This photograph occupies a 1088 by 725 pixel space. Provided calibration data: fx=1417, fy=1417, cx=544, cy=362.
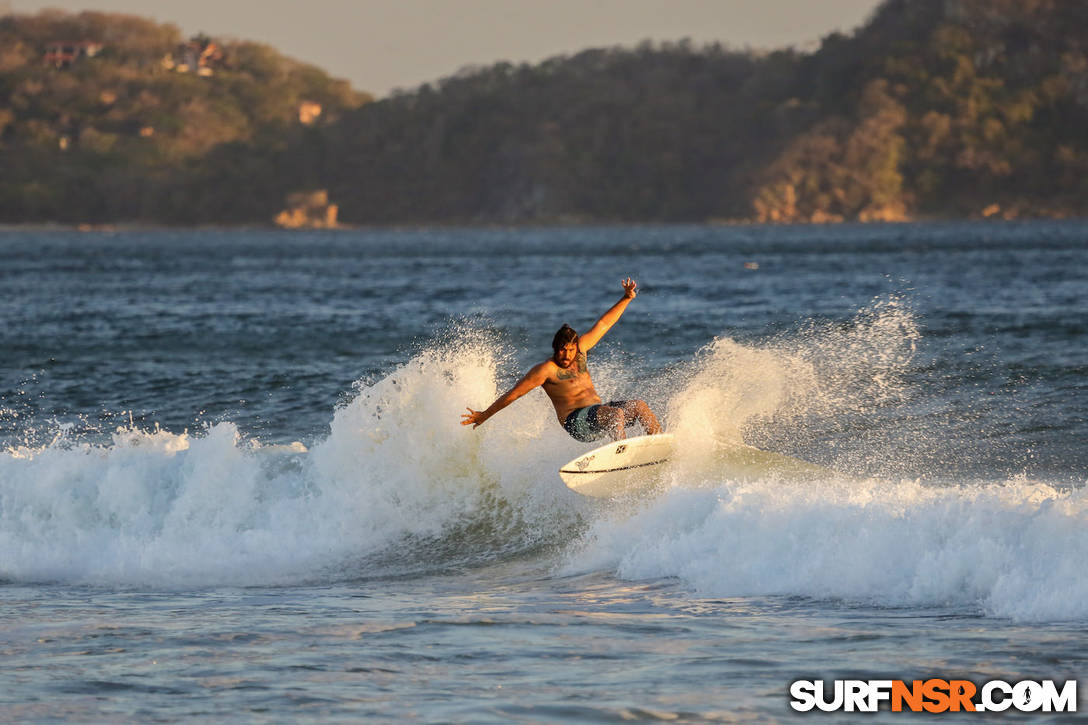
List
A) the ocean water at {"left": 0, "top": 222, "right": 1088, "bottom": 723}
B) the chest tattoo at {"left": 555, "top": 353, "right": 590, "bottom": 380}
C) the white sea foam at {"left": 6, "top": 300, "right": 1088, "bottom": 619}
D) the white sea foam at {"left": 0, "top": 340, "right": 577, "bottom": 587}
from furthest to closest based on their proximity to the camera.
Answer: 1. the white sea foam at {"left": 0, "top": 340, "right": 577, "bottom": 587}
2. the chest tattoo at {"left": 555, "top": 353, "right": 590, "bottom": 380}
3. the white sea foam at {"left": 6, "top": 300, "right": 1088, "bottom": 619}
4. the ocean water at {"left": 0, "top": 222, "right": 1088, "bottom": 723}

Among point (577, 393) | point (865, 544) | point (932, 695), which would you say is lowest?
point (932, 695)

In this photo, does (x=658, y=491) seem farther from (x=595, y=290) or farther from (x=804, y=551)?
(x=595, y=290)

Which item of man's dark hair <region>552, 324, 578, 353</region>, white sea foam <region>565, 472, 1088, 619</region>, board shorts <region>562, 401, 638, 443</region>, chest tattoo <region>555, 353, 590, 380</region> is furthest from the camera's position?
board shorts <region>562, 401, 638, 443</region>

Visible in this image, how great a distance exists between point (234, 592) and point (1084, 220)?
180 m

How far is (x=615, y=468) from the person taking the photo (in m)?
13.2

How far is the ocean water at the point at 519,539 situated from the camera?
9016 mm

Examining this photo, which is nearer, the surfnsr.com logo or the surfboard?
the surfnsr.com logo

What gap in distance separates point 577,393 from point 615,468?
2.59ft

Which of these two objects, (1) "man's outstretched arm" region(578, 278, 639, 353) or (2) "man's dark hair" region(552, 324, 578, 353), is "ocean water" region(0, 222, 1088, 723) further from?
(2) "man's dark hair" region(552, 324, 578, 353)

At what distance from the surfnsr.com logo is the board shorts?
4730 millimetres

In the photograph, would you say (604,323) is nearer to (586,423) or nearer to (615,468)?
(586,423)

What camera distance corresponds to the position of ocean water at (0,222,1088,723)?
9016mm

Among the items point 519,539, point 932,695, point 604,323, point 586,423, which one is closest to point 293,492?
point 519,539

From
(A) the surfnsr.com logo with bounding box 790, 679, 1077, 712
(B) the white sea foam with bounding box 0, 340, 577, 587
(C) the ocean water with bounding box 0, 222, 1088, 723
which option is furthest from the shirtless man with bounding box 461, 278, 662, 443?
(A) the surfnsr.com logo with bounding box 790, 679, 1077, 712
